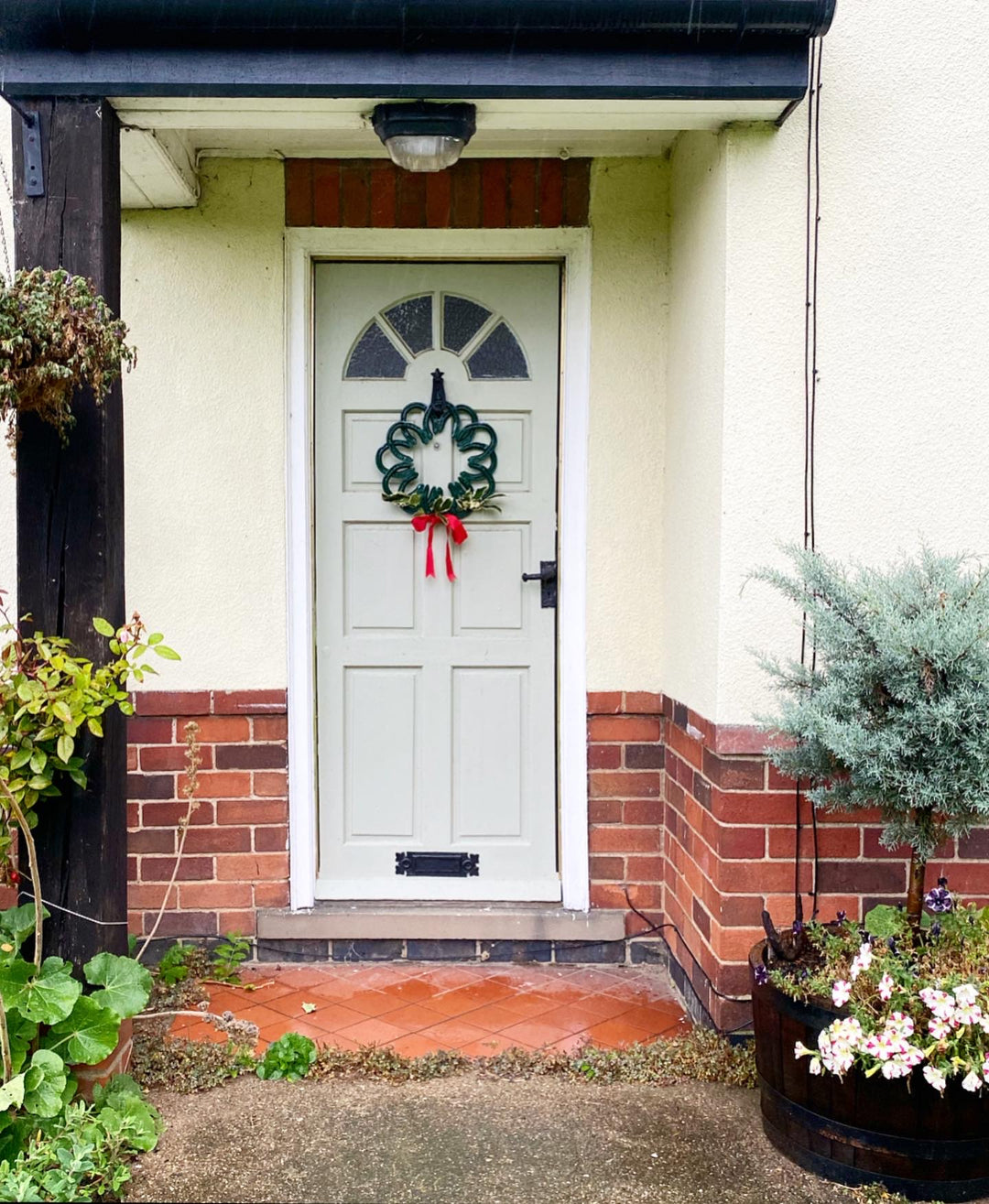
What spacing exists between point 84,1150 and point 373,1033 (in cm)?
102

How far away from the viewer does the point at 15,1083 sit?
8.31 ft

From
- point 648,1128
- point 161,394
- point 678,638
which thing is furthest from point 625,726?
point 161,394

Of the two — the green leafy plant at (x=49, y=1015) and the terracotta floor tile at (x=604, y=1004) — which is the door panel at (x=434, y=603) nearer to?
the terracotta floor tile at (x=604, y=1004)

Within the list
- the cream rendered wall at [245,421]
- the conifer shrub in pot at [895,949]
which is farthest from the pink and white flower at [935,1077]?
the cream rendered wall at [245,421]

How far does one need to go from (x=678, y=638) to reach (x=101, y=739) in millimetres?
1839

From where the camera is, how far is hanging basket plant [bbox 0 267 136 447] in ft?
8.28

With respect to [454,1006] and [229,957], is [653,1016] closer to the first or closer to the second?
[454,1006]

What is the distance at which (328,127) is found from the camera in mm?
3219

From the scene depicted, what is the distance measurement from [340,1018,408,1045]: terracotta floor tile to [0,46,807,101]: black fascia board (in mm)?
2692

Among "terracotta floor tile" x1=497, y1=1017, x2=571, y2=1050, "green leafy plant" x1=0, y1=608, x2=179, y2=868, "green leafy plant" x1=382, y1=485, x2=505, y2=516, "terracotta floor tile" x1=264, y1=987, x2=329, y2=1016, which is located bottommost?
"terracotta floor tile" x1=497, y1=1017, x2=571, y2=1050

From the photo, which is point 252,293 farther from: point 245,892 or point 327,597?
point 245,892

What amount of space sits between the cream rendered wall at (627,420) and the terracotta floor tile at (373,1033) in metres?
1.32

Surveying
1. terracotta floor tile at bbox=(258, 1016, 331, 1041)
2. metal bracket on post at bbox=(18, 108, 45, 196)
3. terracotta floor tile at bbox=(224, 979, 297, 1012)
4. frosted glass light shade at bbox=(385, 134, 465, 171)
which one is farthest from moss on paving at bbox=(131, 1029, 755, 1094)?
frosted glass light shade at bbox=(385, 134, 465, 171)

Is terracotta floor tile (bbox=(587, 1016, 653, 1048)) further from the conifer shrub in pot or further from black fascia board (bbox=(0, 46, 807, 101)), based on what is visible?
black fascia board (bbox=(0, 46, 807, 101))
